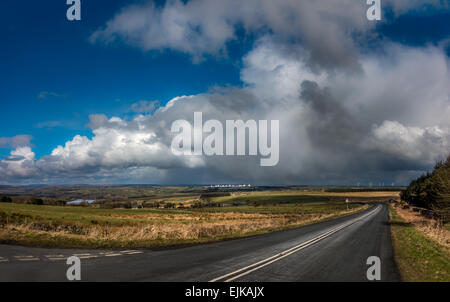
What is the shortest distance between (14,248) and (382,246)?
66.9 feet

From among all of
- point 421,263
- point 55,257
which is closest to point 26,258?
point 55,257

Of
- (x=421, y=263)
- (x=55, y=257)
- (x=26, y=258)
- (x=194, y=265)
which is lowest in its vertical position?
(x=421, y=263)

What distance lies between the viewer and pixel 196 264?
1052cm

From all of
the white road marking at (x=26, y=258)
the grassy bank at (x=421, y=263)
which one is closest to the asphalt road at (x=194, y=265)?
the white road marking at (x=26, y=258)

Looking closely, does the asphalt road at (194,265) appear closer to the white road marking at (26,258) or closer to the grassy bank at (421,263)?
the white road marking at (26,258)

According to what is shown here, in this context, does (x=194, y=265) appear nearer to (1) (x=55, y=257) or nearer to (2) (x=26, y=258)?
(1) (x=55, y=257)

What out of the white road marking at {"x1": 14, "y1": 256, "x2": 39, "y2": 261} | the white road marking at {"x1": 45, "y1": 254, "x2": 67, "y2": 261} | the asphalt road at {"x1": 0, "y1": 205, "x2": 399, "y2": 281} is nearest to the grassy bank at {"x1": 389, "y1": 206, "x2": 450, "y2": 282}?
the asphalt road at {"x1": 0, "y1": 205, "x2": 399, "y2": 281}

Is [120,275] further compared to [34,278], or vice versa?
[120,275]

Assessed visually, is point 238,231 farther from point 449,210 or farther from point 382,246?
point 449,210

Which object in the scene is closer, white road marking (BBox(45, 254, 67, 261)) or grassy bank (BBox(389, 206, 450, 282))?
grassy bank (BBox(389, 206, 450, 282))

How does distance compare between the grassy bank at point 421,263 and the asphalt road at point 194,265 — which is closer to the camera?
the asphalt road at point 194,265

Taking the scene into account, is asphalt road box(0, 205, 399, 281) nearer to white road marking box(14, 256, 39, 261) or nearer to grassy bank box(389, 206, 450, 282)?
white road marking box(14, 256, 39, 261)

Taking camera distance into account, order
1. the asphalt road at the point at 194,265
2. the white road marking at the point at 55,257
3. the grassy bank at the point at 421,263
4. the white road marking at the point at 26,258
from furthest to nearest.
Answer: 1. the white road marking at the point at 55,257
2. the white road marking at the point at 26,258
3. the grassy bank at the point at 421,263
4. the asphalt road at the point at 194,265
